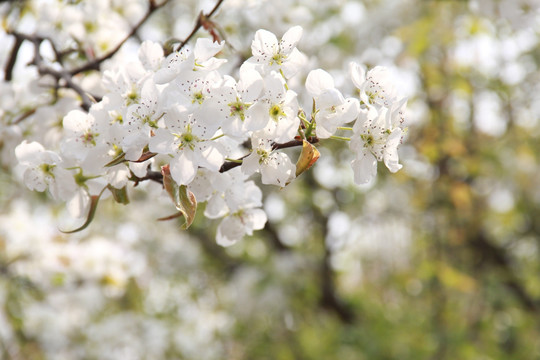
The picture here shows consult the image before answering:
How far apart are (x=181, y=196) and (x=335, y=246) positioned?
2.71 m

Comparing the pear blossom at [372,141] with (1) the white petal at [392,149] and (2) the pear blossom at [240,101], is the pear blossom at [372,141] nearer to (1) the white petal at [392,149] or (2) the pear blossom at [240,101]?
(1) the white petal at [392,149]

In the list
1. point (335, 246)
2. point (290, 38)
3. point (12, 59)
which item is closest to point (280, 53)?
point (290, 38)

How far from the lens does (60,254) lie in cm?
232

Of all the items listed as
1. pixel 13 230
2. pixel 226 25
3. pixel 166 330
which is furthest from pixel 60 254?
pixel 226 25

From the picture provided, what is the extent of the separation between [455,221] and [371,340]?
1019 mm

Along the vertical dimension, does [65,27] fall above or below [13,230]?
above

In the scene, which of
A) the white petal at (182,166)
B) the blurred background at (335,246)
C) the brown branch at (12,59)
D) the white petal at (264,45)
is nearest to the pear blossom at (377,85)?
the white petal at (264,45)

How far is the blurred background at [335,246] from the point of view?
2396mm

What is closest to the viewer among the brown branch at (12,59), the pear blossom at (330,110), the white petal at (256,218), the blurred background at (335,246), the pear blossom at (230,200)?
the pear blossom at (330,110)

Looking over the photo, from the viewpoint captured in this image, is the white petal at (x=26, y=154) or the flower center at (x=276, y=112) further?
the white petal at (x=26, y=154)

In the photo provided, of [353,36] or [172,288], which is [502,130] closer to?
[353,36]

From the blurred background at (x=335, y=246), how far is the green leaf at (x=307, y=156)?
131 centimetres

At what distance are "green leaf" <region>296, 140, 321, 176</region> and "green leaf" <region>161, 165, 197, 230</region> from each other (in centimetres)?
14

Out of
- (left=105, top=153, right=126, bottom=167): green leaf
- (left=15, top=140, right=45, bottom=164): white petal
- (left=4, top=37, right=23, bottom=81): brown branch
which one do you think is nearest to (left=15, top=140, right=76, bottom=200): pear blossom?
(left=15, top=140, right=45, bottom=164): white petal
